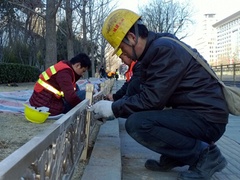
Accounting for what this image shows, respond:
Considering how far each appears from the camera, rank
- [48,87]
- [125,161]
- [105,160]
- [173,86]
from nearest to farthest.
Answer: [173,86]
[105,160]
[125,161]
[48,87]

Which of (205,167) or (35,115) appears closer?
(205,167)

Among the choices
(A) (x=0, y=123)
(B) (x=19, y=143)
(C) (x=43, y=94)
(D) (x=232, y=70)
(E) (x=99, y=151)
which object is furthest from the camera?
(D) (x=232, y=70)

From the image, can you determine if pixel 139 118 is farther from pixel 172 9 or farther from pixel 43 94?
pixel 172 9

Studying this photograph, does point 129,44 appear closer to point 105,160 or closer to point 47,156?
point 105,160

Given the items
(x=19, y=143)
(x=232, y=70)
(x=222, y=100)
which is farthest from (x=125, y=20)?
(x=232, y=70)

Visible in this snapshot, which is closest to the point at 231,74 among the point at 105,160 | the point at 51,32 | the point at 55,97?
the point at 51,32

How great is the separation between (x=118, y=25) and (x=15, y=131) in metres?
2.75

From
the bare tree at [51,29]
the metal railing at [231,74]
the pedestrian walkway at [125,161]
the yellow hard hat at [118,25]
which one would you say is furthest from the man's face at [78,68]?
the metal railing at [231,74]

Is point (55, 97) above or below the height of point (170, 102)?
below

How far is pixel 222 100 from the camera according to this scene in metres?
2.94

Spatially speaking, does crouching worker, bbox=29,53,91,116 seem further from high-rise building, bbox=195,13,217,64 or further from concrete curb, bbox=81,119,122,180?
high-rise building, bbox=195,13,217,64

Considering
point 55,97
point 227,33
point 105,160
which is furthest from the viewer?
point 227,33

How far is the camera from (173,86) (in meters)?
2.77

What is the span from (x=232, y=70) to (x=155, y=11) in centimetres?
2195
